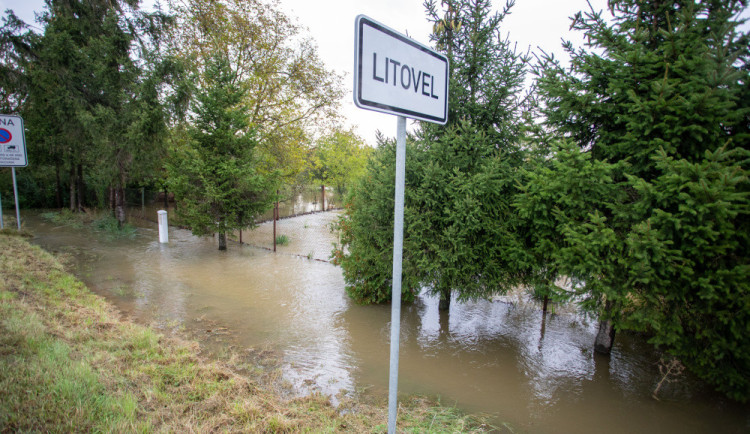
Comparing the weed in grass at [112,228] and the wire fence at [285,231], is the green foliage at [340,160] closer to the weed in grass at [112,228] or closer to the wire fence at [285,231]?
the wire fence at [285,231]

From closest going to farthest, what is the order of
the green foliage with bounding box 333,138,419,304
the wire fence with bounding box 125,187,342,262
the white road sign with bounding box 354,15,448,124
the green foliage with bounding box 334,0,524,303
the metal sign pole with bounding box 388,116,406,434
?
1. the white road sign with bounding box 354,15,448,124
2. the metal sign pole with bounding box 388,116,406,434
3. the green foliage with bounding box 334,0,524,303
4. the green foliage with bounding box 333,138,419,304
5. the wire fence with bounding box 125,187,342,262

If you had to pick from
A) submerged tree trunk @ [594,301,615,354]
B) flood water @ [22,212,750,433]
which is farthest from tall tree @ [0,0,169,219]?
submerged tree trunk @ [594,301,615,354]

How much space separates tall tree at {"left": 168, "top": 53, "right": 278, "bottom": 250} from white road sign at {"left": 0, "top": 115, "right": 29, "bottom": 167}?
392 cm

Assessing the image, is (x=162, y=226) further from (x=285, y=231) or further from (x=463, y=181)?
(x=463, y=181)

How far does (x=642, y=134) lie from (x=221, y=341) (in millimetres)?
6553

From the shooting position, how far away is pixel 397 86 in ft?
6.77

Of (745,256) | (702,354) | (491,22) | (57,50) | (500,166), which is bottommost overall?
(702,354)

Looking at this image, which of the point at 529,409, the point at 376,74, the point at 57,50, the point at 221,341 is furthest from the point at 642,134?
the point at 57,50

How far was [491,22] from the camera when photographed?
6.30m

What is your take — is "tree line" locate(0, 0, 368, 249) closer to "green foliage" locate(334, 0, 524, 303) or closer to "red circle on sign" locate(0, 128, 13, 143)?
"red circle on sign" locate(0, 128, 13, 143)

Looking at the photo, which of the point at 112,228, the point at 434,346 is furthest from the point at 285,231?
the point at 434,346

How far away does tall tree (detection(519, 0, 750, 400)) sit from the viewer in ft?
11.6

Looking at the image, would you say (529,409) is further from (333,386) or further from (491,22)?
(491,22)

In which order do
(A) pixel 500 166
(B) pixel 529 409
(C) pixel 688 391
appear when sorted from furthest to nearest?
(A) pixel 500 166
(C) pixel 688 391
(B) pixel 529 409
